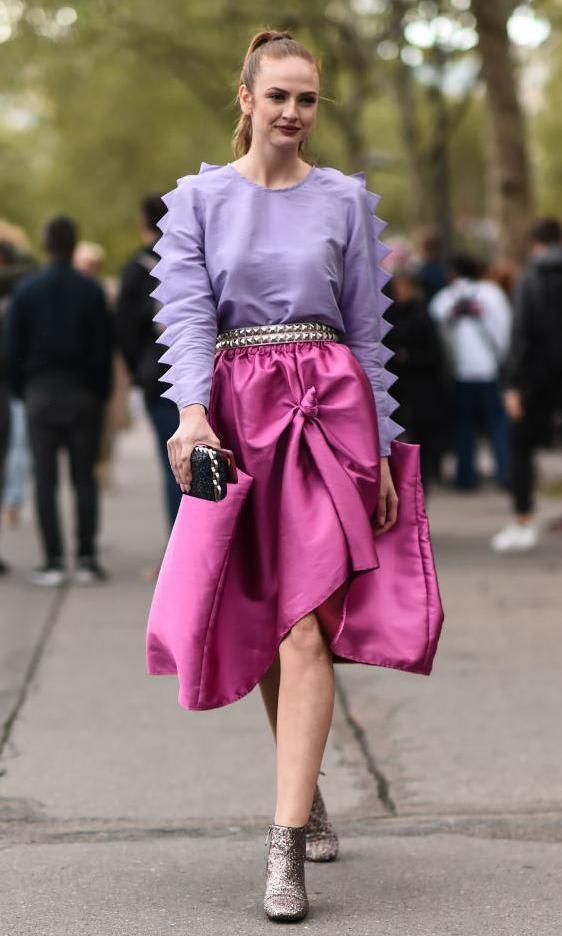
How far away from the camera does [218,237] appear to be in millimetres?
4000

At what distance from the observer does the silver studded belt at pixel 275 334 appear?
158 inches

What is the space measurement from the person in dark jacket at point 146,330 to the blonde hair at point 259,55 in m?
4.60

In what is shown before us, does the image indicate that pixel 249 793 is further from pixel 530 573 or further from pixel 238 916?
pixel 530 573

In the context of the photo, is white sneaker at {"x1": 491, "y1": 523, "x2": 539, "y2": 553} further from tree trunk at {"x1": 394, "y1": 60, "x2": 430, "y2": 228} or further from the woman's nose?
tree trunk at {"x1": 394, "y1": 60, "x2": 430, "y2": 228}

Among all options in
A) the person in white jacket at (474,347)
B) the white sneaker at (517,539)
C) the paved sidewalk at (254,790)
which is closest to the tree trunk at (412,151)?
the person in white jacket at (474,347)

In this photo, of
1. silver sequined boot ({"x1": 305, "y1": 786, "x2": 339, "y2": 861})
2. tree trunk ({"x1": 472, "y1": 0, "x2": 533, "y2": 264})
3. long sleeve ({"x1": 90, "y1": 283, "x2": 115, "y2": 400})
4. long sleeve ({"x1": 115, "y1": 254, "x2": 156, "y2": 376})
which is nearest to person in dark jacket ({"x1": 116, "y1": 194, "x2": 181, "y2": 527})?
long sleeve ({"x1": 115, "y1": 254, "x2": 156, "y2": 376})

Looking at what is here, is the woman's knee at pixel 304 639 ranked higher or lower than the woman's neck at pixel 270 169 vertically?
lower

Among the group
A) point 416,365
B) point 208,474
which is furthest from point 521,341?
point 208,474

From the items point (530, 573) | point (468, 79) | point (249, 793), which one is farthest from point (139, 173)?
point (249, 793)

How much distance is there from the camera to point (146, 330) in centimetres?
894

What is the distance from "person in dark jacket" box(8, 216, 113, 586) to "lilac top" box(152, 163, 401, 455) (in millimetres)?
5310

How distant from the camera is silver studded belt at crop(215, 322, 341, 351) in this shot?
4012 mm

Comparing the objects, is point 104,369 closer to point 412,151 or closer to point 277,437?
point 277,437

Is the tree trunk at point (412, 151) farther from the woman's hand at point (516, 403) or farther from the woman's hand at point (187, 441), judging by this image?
the woman's hand at point (187, 441)
